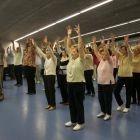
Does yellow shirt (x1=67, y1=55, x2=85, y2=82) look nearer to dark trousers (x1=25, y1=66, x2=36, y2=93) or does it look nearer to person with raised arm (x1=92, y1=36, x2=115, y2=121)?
person with raised arm (x1=92, y1=36, x2=115, y2=121)

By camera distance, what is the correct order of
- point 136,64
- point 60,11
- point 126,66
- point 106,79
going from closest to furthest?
1. point 106,79
2. point 126,66
3. point 136,64
4. point 60,11

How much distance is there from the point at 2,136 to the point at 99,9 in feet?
19.7

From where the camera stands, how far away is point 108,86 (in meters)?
2.94

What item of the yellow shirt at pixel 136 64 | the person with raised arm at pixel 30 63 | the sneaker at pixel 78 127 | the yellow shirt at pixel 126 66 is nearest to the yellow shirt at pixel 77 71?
→ the sneaker at pixel 78 127

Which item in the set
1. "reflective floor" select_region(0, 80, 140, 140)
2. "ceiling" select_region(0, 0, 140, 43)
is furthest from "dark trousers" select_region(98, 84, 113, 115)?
"ceiling" select_region(0, 0, 140, 43)

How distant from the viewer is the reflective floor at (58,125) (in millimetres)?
2400

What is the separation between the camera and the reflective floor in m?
2.40

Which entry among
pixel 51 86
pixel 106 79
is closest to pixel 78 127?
pixel 106 79

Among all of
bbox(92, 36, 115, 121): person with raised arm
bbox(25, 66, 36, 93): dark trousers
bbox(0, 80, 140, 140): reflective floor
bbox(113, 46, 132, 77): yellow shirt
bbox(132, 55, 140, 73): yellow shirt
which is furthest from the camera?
bbox(25, 66, 36, 93): dark trousers

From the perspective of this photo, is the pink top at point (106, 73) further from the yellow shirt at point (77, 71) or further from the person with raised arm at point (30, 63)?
the person with raised arm at point (30, 63)

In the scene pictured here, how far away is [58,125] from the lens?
280 centimetres

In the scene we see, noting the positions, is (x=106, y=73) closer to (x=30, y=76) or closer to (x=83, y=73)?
(x=83, y=73)

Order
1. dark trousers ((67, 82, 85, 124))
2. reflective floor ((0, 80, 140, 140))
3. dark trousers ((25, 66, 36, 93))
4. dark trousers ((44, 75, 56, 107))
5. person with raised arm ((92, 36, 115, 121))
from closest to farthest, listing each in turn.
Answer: reflective floor ((0, 80, 140, 140)), dark trousers ((67, 82, 85, 124)), person with raised arm ((92, 36, 115, 121)), dark trousers ((44, 75, 56, 107)), dark trousers ((25, 66, 36, 93))

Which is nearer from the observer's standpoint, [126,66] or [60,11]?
[126,66]
